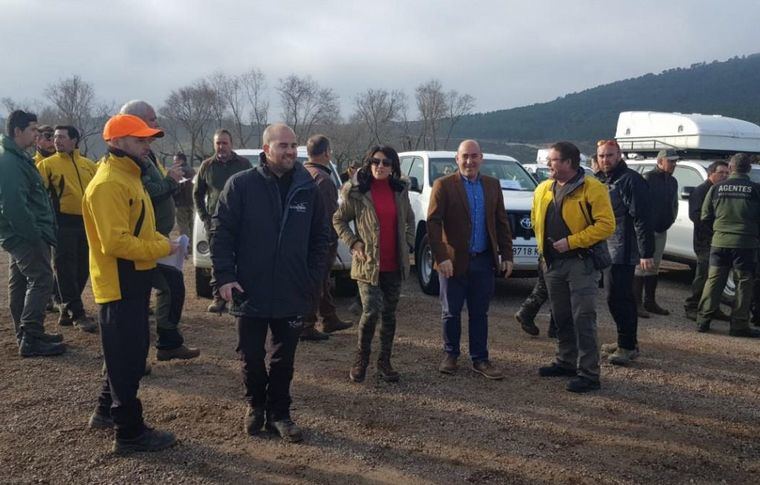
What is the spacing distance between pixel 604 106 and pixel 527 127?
13.1 metres

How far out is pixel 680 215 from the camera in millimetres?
9398

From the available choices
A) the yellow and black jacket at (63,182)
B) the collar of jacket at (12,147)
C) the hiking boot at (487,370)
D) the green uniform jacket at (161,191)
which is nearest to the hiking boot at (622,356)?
the hiking boot at (487,370)

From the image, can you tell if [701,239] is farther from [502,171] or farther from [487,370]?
[487,370]

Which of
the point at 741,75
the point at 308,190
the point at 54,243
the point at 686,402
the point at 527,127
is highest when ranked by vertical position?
the point at 741,75

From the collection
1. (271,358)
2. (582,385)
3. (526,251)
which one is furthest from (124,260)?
(526,251)

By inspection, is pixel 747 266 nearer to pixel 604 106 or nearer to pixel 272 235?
pixel 272 235

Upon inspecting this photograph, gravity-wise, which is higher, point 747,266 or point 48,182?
point 48,182

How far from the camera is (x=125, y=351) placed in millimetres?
3488

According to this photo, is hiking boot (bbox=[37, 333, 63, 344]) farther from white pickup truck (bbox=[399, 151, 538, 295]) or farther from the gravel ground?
white pickup truck (bbox=[399, 151, 538, 295])

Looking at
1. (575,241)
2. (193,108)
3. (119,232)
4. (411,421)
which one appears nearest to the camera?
(119,232)

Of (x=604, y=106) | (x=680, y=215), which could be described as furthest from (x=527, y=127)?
(x=680, y=215)

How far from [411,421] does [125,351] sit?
1835 mm

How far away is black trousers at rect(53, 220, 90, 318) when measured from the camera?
19.7 ft

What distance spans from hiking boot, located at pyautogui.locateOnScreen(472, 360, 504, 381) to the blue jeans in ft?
0.11
